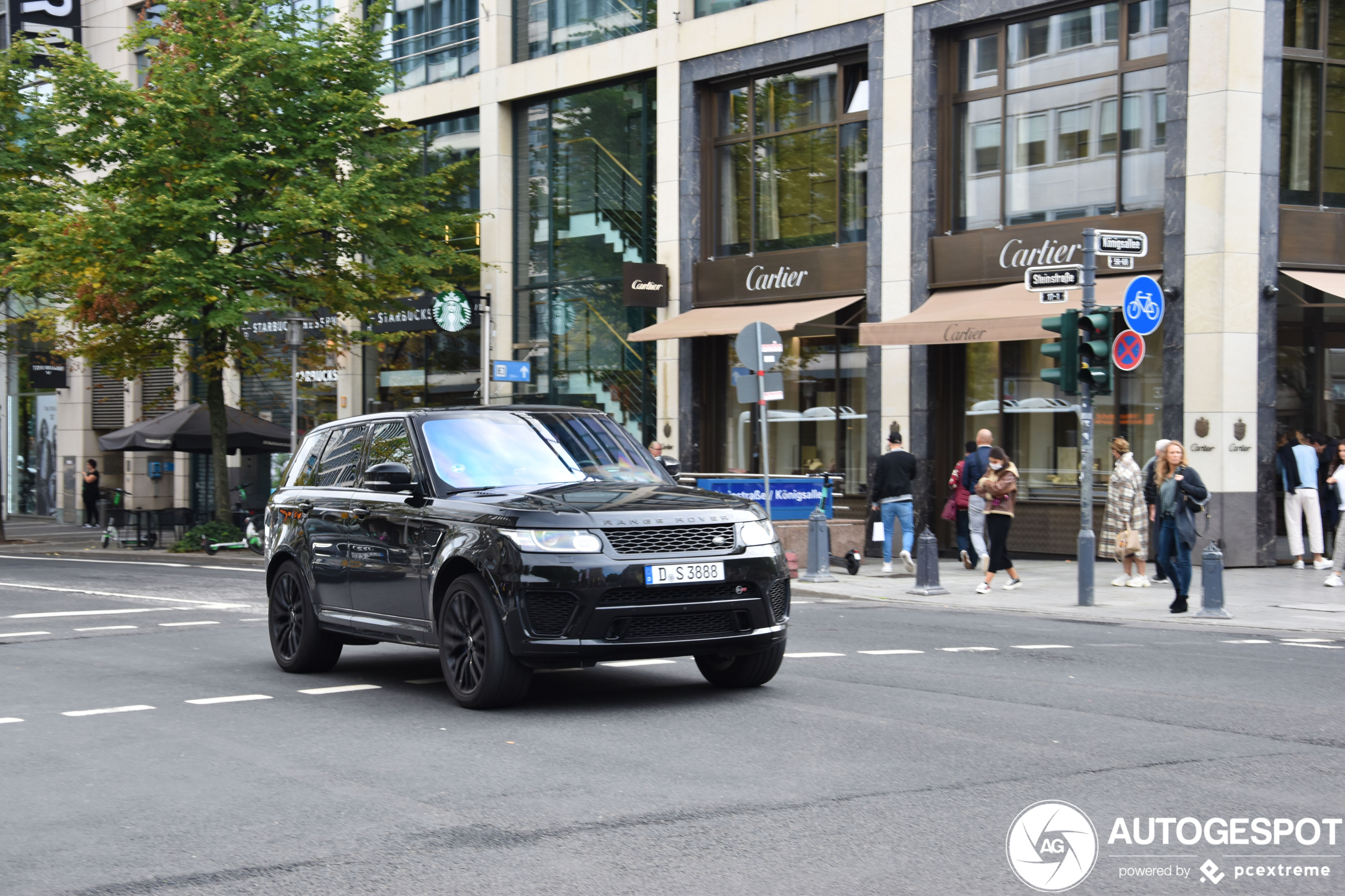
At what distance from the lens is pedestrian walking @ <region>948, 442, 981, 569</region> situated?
20812 millimetres

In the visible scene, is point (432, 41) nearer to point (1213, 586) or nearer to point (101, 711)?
point (1213, 586)

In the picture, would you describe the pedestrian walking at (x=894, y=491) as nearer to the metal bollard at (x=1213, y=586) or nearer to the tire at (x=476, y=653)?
the metal bollard at (x=1213, y=586)

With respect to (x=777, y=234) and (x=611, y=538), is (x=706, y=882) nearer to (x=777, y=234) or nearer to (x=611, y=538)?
(x=611, y=538)

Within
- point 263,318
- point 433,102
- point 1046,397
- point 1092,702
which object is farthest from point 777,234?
Result: point 1092,702

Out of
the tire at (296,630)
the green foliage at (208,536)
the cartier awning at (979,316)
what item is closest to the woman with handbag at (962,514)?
the cartier awning at (979,316)

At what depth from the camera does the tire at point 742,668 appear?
352 inches

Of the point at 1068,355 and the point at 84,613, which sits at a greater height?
the point at 1068,355

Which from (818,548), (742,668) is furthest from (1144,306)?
(742,668)

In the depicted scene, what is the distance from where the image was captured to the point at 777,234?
2573cm

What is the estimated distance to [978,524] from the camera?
19.4 meters

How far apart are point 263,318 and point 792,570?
19.2 m

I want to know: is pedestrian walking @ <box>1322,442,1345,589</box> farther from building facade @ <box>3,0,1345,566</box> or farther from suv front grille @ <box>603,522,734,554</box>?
suv front grille @ <box>603,522,734,554</box>

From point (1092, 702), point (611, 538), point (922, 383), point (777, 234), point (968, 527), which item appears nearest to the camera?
point (611, 538)

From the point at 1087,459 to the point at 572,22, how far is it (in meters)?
17.5
